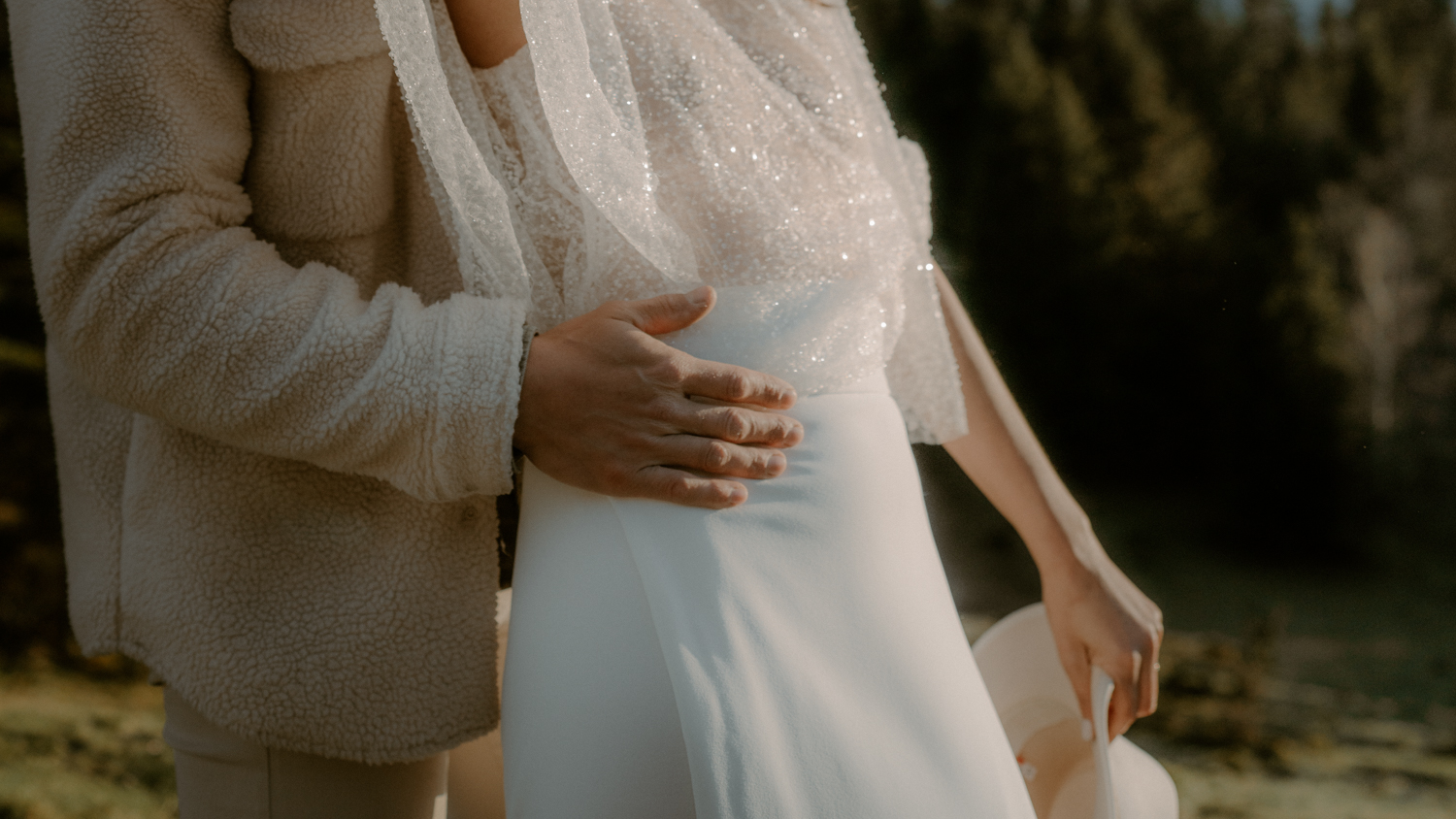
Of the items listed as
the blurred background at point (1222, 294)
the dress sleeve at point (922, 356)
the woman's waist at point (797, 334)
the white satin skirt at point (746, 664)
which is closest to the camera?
the white satin skirt at point (746, 664)

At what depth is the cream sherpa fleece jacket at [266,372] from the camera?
0.62 meters

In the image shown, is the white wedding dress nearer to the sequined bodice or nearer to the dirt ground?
the sequined bodice

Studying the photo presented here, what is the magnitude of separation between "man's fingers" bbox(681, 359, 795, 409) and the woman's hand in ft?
1.70

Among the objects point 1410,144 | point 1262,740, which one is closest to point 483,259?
point 1262,740

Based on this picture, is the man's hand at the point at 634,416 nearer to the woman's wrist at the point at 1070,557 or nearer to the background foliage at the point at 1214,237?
the woman's wrist at the point at 1070,557

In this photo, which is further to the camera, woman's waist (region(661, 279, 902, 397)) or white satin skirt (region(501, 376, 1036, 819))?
woman's waist (region(661, 279, 902, 397))

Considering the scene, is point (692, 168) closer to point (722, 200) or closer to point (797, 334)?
point (722, 200)

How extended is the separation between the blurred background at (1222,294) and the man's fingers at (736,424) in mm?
3513

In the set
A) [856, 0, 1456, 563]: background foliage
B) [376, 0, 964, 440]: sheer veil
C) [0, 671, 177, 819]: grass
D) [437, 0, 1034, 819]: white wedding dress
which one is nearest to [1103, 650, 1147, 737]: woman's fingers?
[437, 0, 1034, 819]: white wedding dress

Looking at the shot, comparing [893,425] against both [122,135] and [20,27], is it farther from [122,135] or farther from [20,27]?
[20,27]

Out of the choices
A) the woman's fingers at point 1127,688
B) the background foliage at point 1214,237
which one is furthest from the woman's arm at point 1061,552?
the background foliage at point 1214,237

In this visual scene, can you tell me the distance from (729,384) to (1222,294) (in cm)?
466

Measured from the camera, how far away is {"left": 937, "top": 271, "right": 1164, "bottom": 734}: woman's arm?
3.23 feet

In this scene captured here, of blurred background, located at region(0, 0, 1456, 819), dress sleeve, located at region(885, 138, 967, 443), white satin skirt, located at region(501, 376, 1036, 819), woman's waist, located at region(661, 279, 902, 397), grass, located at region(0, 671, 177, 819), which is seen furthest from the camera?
blurred background, located at region(0, 0, 1456, 819)
